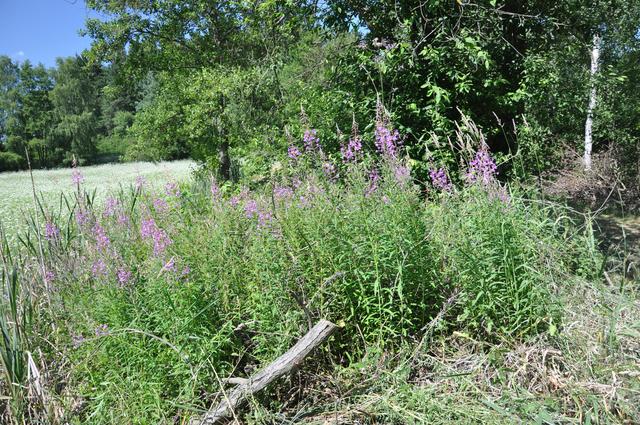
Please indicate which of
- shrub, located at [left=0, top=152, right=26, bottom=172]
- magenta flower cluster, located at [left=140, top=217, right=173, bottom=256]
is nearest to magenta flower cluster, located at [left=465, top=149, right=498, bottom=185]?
magenta flower cluster, located at [left=140, top=217, right=173, bottom=256]

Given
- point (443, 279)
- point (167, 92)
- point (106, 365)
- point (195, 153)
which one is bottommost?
point (106, 365)

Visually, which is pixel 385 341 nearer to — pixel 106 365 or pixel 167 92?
pixel 106 365

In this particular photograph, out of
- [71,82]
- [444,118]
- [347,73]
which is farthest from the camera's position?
[71,82]

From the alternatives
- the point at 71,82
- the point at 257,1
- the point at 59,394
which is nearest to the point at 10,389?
the point at 59,394

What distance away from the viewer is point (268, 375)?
8.40 feet

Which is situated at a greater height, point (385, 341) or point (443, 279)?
point (443, 279)

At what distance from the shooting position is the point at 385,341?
2.85m

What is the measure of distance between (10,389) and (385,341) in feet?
7.33

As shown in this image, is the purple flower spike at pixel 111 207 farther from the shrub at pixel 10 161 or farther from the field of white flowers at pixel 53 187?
the shrub at pixel 10 161

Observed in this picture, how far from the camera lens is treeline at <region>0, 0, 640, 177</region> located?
5117mm

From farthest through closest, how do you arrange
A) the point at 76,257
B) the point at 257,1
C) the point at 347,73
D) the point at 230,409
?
1. the point at 257,1
2. the point at 347,73
3. the point at 76,257
4. the point at 230,409

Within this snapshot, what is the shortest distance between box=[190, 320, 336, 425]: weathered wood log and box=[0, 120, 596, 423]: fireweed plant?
16 centimetres

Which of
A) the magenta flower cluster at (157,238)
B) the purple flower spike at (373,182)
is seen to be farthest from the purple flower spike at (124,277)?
the purple flower spike at (373,182)

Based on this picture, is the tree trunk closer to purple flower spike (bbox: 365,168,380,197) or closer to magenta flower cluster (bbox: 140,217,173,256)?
magenta flower cluster (bbox: 140,217,173,256)
